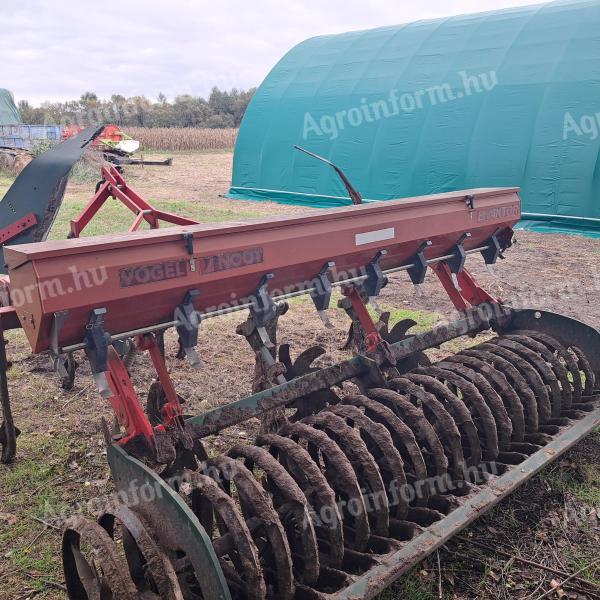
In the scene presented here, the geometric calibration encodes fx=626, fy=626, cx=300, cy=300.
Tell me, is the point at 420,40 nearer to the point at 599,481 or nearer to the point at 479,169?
the point at 479,169

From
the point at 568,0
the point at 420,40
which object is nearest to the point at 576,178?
the point at 568,0

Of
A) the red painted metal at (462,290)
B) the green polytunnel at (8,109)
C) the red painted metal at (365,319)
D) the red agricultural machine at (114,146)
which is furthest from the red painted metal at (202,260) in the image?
the green polytunnel at (8,109)

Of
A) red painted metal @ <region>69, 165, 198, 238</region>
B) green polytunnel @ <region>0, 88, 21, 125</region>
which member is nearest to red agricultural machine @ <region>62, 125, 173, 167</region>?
green polytunnel @ <region>0, 88, 21, 125</region>

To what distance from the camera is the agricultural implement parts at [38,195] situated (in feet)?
13.4

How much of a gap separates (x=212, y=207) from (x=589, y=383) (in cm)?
1094

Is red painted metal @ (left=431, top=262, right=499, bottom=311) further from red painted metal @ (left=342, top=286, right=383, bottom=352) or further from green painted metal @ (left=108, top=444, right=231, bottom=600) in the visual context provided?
green painted metal @ (left=108, top=444, right=231, bottom=600)

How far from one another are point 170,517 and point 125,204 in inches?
104

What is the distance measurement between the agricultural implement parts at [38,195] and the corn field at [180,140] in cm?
2925

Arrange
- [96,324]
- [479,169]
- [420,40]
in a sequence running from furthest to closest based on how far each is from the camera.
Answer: [420,40] < [479,169] < [96,324]

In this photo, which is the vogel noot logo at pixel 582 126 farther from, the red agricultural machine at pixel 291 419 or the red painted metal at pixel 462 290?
the red agricultural machine at pixel 291 419

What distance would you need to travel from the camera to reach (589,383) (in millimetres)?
3814

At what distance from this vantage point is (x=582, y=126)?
33.9ft

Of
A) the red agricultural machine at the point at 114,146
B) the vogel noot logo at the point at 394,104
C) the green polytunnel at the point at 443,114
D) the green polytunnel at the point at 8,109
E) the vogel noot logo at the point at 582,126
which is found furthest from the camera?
the green polytunnel at the point at 8,109

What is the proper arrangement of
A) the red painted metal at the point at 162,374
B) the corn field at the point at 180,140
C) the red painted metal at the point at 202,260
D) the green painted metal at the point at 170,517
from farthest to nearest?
the corn field at the point at 180,140 → the red painted metal at the point at 162,374 → the red painted metal at the point at 202,260 → the green painted metal at the point at 170,517
